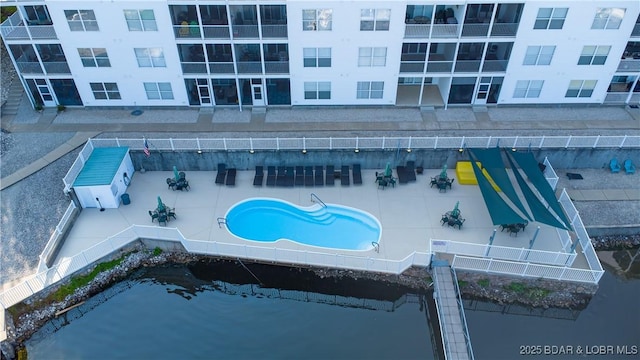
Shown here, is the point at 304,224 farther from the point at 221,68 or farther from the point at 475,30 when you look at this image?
the point at 475,30

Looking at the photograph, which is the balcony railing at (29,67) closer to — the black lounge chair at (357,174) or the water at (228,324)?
the water at (228,324)

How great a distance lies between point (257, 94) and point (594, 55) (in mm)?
23875

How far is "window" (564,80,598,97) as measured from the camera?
114 feet

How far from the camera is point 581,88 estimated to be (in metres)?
35.0

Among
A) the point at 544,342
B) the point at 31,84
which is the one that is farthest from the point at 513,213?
the point at 31,84

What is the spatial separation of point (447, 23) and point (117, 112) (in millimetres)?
24617

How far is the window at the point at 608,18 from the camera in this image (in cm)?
3136

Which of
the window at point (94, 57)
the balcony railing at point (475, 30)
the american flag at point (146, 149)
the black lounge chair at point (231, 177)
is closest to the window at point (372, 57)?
the balcony railing at point (475, 30)

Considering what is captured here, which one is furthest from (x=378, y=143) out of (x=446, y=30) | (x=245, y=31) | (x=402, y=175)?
(x=245, y=31)

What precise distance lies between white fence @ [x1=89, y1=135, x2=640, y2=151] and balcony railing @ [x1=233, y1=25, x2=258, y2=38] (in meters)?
7.16

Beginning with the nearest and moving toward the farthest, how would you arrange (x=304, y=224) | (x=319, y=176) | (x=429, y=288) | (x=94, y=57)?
1. (x=429, y=288)
2. (x=304, y=224)
3. (x=319, y=176)
4. (x=94, y=57)

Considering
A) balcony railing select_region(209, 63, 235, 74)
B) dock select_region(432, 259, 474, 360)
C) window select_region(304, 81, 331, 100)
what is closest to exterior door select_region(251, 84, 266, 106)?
balcony railing select_region(209, 63, 235, 74)

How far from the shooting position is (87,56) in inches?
1298

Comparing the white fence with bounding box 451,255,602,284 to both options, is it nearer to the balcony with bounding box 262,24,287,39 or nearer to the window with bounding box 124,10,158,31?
the balcony with bounding box 262,24,287,39
